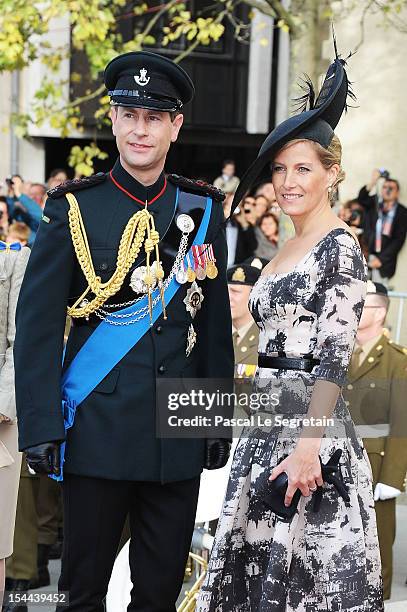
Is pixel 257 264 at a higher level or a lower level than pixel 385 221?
lower

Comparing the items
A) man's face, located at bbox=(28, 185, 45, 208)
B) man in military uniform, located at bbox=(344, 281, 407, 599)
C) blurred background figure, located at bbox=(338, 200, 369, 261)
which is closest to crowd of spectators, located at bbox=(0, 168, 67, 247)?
man's face, located at bbox=(28, 185, 45, 208)

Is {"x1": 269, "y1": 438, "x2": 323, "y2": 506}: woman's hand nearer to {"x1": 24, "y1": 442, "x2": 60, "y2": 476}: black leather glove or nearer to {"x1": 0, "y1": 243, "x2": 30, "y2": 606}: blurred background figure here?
{"x1": 24, "y1": 442, "x2": 60, "y2": 476}: black leather glove

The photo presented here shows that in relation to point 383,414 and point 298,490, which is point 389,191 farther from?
point 298,490

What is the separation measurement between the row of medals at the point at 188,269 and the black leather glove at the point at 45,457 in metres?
0.55

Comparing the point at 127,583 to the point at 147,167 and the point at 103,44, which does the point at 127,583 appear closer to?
the point at 147,167

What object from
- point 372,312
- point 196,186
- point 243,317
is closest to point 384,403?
point 372,312

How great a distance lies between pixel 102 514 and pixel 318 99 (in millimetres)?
1486

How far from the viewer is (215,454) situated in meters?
3.86

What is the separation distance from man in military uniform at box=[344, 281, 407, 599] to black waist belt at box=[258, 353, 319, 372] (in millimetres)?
2482

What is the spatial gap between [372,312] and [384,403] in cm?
61

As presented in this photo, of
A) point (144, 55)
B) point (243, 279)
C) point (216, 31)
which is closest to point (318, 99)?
point (144, 55)

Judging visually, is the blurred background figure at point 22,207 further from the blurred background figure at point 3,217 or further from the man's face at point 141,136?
the man's face at point 141,136

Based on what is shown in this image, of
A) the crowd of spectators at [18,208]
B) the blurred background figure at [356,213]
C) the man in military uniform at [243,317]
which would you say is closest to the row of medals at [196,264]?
the man in military uniform at [243,317]

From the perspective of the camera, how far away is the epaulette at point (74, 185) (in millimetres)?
3715
